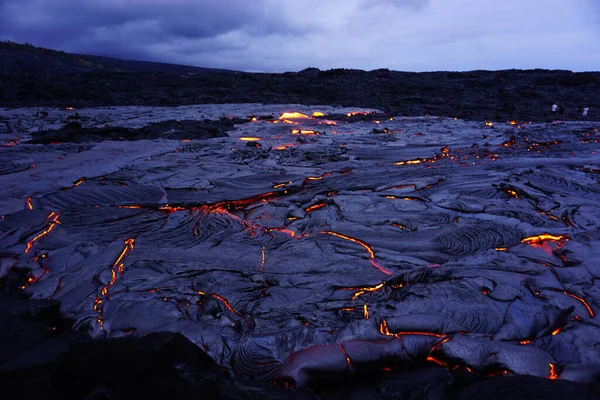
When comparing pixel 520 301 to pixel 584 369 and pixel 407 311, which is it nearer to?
pixel 584 369

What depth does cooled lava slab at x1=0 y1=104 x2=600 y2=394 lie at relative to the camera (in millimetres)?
1644

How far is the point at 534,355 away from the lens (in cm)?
154

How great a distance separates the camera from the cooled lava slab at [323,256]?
164 centimetres

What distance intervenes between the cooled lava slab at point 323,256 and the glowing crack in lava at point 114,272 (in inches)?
0.4

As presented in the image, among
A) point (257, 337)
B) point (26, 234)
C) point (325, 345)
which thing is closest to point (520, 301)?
point (325, 345)

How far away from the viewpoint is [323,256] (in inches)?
99.0

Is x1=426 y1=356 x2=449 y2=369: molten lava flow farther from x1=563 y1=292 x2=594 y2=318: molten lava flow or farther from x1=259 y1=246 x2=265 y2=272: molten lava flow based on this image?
x1=259 y1=246 x2=265 y2=272: molten lava flow

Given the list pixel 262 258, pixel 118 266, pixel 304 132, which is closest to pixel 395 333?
pixel 262 258

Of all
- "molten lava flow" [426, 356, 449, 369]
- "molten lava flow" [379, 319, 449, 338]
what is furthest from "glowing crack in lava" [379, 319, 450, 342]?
"molten lava flow" [426, 356, 449, 369]

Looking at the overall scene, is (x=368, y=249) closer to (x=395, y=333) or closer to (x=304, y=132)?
(x=395, y=333)

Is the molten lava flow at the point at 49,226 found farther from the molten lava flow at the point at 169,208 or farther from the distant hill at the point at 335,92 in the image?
the distant hill at the point at 335,92

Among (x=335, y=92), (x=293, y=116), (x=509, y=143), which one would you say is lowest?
(x=509, y=143)

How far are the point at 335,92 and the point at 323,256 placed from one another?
14195 millimetres

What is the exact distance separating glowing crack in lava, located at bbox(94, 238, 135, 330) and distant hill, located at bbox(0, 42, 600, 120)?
9744mm
